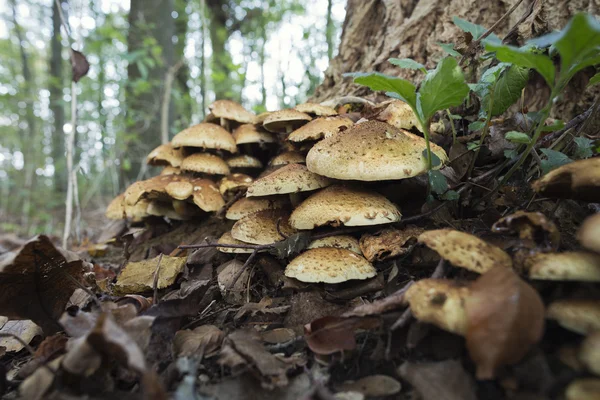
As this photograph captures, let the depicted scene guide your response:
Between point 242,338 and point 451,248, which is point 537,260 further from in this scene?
point 242,338

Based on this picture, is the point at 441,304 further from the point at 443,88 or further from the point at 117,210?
the point at 117,210

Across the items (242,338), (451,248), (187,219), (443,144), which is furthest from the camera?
(187,219)

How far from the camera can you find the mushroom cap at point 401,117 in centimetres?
211

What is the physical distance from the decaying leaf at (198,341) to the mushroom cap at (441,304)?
82 cm

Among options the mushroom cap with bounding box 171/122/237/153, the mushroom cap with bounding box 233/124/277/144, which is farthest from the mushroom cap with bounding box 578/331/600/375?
the mushroom cap with bounding box 171/122/237/153

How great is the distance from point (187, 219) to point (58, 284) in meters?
1.31

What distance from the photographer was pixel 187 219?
2.95m

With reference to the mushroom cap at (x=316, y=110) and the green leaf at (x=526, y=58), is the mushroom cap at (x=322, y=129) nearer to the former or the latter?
the mushroom cap at (x=316, y=110)

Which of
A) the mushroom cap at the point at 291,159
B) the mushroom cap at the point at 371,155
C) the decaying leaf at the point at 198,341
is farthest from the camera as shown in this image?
the mushroom cap at the point at 291,159

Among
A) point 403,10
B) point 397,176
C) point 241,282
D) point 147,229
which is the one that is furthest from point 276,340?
point 403,10

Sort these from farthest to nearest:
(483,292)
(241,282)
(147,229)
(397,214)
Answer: (147,229), (241,282), (397,214), (483,292)

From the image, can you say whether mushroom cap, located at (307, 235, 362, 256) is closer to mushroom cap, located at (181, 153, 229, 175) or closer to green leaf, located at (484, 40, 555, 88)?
green leaf, located at (484, 40, 555, 88)

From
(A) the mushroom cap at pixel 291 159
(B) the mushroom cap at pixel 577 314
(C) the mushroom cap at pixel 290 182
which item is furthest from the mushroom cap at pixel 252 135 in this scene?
(B) the mushroom cap at pixel 577 314

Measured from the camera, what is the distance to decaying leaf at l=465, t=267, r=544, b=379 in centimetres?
92
